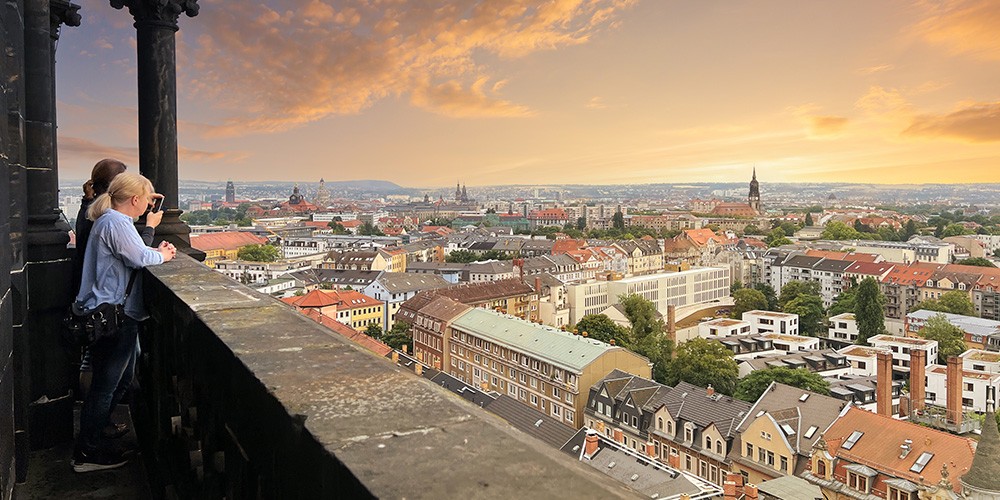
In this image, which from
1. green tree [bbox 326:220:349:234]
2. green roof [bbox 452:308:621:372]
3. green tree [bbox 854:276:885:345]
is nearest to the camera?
green roof [bbox 452:308:621:372]

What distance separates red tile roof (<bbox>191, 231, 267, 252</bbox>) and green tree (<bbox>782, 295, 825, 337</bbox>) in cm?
5730

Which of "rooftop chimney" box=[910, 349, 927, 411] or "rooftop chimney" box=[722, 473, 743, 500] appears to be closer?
"rooftop chimney" box=[722, 473, 743, 500]

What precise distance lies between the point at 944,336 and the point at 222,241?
68.8 metres

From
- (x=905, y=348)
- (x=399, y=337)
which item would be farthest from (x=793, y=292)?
(x=399, y=337)

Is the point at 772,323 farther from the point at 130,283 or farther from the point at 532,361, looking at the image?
the point at 130,283

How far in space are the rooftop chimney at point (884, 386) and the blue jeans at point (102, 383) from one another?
30954mm

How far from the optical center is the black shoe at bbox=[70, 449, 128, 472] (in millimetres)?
3543

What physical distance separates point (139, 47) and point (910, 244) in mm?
95074

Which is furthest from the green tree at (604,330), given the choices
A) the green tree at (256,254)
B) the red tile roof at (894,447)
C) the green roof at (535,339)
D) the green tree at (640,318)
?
the green tree at (256,254)

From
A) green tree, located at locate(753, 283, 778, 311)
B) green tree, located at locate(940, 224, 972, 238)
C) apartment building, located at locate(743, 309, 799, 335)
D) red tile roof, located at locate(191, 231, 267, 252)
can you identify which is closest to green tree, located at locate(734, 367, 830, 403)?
apartment building, located at locate(743, 309, 799, 335)

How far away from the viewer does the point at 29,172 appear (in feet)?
14.7

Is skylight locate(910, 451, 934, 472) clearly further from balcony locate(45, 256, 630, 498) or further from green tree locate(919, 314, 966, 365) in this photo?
green tree locate(919, 314, 966, 365)

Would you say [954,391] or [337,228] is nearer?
[954,391]

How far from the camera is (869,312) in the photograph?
4822 cm
